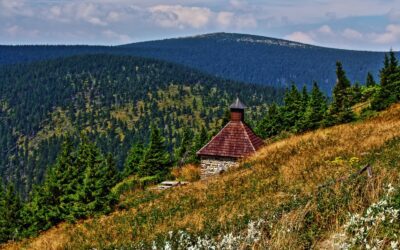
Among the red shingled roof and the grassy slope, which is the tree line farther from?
the red shingled roof

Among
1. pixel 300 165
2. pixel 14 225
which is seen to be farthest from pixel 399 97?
pixel 14 225

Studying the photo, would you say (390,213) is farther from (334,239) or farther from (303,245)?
(303,245)

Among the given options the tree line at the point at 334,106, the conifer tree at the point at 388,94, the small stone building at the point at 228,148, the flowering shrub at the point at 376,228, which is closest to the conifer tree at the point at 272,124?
the tree line at the point at 334,106

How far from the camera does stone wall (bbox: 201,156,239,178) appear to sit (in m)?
30.5

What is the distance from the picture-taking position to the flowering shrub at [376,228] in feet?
21.1

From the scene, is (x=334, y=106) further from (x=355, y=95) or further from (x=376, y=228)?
(x=376, y=228)

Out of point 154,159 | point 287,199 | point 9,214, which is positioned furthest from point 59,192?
point 287,199

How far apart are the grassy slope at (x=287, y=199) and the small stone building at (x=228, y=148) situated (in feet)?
12.8

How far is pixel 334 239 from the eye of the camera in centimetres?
703

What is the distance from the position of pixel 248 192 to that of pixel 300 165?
3150 millimetres

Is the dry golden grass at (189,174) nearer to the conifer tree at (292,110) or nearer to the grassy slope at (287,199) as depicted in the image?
the grassy slope at (287,199)

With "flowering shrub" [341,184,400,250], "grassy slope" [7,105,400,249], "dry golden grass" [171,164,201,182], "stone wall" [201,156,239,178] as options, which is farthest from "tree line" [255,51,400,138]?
"flowering shrub" [341,184,400,250]

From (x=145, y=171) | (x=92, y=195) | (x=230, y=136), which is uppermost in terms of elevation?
(x=230, y=136)

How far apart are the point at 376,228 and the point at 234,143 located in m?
24.3
